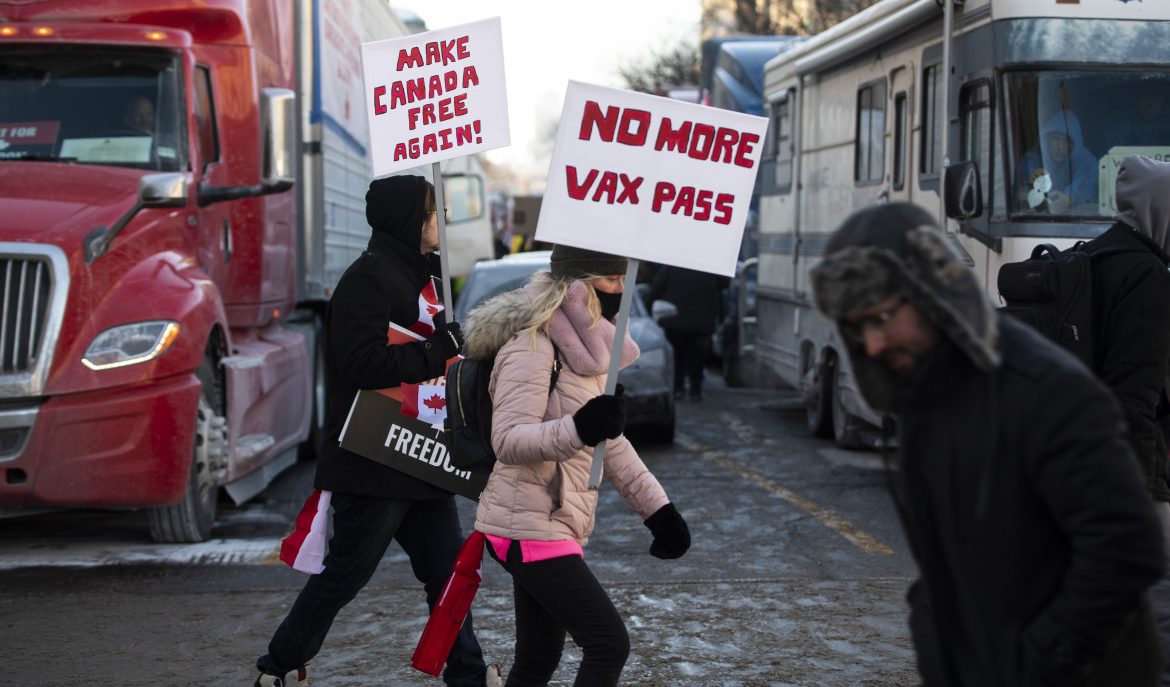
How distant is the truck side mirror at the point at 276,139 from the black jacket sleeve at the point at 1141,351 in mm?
5468

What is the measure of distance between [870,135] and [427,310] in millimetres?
7235

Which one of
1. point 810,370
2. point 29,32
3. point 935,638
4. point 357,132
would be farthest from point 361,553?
point 357,132

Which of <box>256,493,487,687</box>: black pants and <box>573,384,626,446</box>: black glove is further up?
<box>573,384,626,446</box>: black glove

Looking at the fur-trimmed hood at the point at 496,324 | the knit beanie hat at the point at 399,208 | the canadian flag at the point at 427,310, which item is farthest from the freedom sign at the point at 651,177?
the canadian flag at the point at 427,310

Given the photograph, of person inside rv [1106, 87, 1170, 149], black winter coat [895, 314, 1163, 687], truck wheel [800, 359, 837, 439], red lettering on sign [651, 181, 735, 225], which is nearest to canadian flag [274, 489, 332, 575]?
red lettering on sign [651, 181, 735, 225]

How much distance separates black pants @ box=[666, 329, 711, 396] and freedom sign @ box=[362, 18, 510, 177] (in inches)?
408

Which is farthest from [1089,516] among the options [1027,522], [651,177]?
[651,177]

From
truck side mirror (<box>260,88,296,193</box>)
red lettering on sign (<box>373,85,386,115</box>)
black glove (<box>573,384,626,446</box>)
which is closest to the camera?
black glove (<box>573,384,626,446</box>)

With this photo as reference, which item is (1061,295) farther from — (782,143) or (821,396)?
(782,143)

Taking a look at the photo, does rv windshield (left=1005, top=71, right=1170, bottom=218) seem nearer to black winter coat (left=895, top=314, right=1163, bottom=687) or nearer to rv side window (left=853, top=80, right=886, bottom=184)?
rv side window (left=853, top=80, right=886, bottom=184)

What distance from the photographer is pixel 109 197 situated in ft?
27.7

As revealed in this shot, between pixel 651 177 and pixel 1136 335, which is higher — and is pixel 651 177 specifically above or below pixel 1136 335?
above

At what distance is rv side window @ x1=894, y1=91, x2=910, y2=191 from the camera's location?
36.3ft

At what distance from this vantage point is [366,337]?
5.16m
